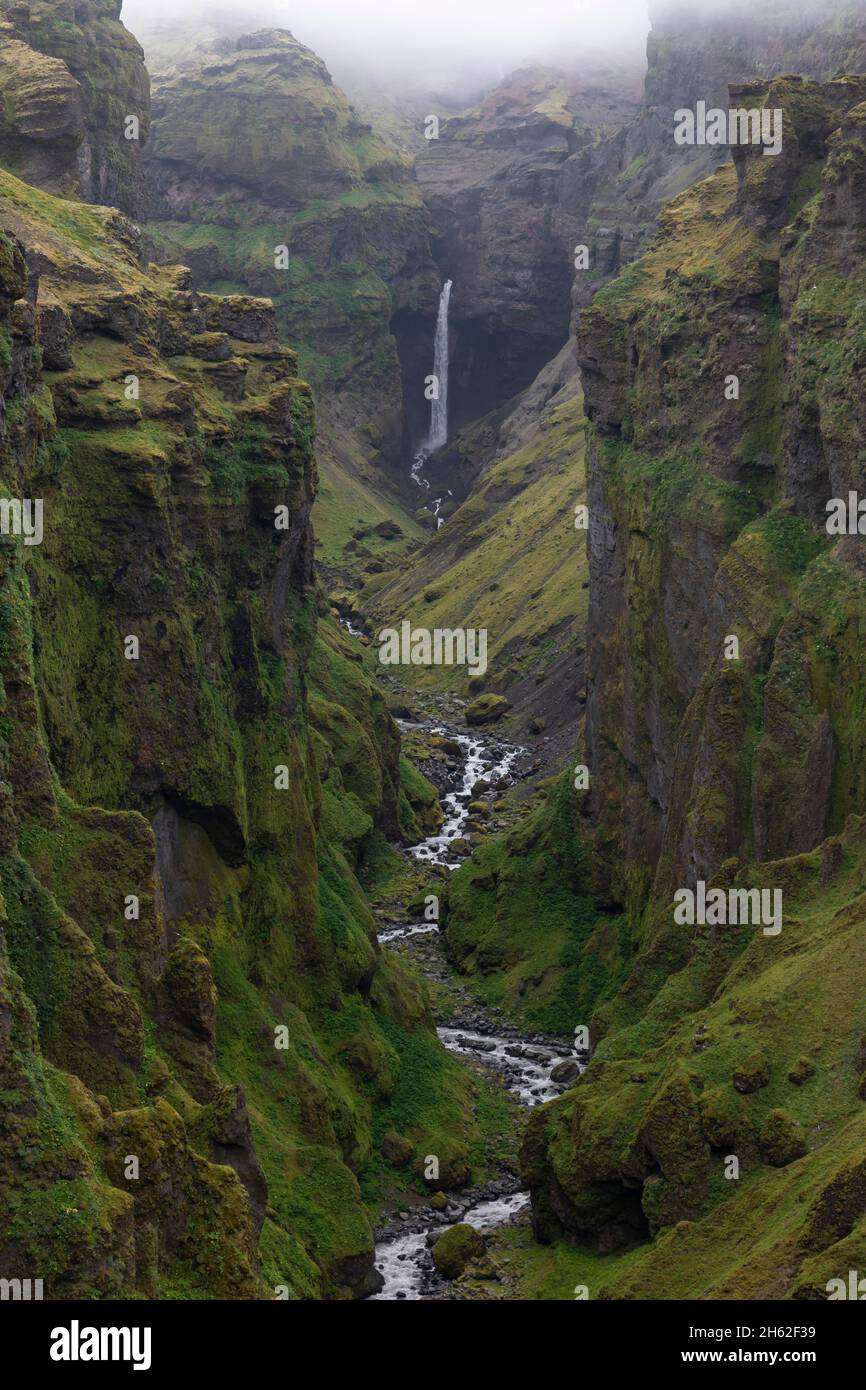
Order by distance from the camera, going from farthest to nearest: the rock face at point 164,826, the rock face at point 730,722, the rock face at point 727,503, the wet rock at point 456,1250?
the rock face at point 727,503 < the wet rock at point 456,1250 < the rock face at point 730,722 < the rock face at point 164,826

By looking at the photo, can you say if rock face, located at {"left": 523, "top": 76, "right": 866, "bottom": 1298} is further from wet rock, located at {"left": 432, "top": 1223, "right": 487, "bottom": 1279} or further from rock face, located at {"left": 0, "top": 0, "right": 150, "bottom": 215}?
A: rock face, located at {"left": 0, "top": 0, "right": 150, "bottom": 215}

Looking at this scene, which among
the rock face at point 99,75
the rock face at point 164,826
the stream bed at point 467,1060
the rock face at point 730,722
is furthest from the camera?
the rock face at point 99,75

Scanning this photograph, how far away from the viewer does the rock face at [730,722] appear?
49656 mm

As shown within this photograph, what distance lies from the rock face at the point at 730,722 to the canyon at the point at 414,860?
0.20 m

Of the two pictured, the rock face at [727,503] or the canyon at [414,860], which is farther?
the rock face at [727,503]

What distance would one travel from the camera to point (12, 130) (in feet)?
296

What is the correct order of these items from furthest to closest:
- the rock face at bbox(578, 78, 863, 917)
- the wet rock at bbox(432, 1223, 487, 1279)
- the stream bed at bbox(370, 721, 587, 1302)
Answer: the rock face at bbox(578, 78, 863, 917)
the stream bed at bbox(370, 721, 587, 1302)
the wet rock at bbox(432, 1223, 487, 1279)

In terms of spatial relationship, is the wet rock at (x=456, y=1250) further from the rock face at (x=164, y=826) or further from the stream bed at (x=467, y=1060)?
the rock face at (x=164, y=826)

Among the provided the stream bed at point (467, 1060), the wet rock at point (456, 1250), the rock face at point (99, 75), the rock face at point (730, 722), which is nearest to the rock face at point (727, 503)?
the rock face at point (730, 722)

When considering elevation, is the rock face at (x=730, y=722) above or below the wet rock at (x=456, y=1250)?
above

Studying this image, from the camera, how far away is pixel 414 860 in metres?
116

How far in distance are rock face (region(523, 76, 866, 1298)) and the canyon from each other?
0.65ft

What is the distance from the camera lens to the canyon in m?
43.3

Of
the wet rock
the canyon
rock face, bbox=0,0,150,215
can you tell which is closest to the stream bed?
the canyon
